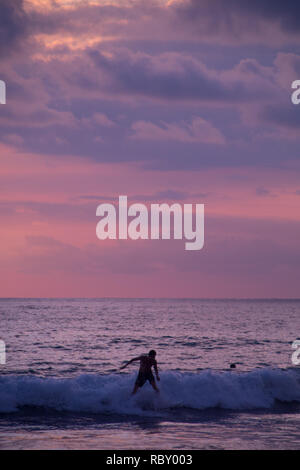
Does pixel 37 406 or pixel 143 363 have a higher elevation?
pixel 143 363

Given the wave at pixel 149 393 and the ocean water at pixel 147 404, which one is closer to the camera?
the ocean water at pixel 147 404

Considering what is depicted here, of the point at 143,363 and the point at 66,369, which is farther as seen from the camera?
the point at 66,369

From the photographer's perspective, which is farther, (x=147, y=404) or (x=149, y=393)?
(x=149, y=393)

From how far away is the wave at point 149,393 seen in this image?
19109 millimetres

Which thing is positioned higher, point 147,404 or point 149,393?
point 149,393

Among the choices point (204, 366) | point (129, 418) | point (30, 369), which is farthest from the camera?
point (204, 366)

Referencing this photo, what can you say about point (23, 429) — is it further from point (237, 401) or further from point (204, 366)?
point (204, 366)

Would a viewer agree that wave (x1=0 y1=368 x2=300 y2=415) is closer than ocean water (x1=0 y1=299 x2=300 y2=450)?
No

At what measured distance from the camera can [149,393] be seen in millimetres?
19531

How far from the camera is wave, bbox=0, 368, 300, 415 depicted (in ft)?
62.7
